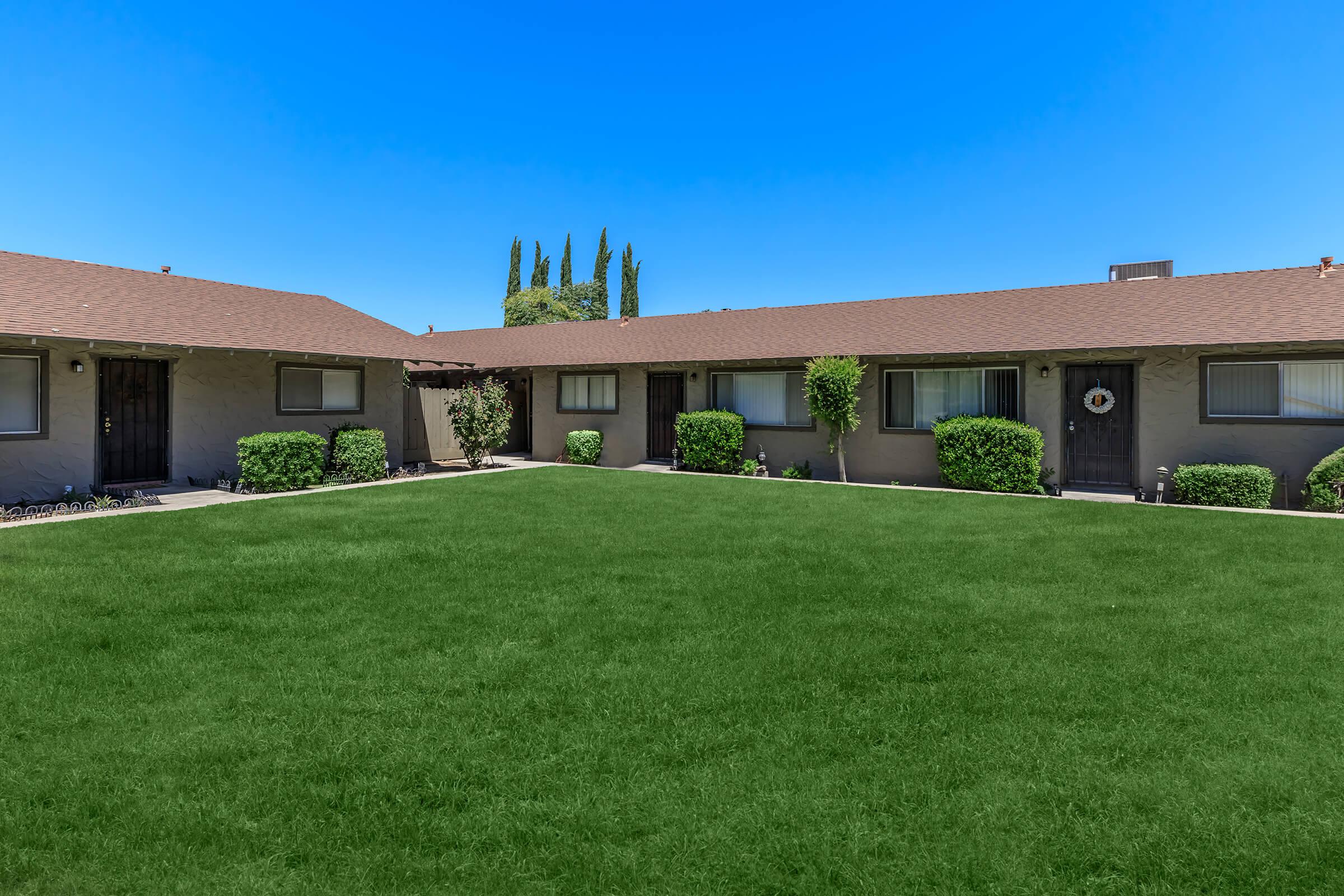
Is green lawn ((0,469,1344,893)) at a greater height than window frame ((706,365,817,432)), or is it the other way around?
window frame ((706,365,817,432))

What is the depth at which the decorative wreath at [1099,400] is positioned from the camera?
14102 mm

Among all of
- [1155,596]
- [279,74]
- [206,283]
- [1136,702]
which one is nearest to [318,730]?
[1136,702]

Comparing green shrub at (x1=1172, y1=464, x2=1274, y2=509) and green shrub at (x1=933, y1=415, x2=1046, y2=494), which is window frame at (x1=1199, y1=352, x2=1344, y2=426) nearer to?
green shrub at (x1=1172, y1=464, x2=1274, y2=509)

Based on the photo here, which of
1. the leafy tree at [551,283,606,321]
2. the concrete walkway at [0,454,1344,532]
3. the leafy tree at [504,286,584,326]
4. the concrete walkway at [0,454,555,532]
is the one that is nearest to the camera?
the concrete walkway at [0,454,555,532]

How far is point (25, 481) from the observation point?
12102 millimetres

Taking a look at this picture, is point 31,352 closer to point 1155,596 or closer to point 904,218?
point 1155,596

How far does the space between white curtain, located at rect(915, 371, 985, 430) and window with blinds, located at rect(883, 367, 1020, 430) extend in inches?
0.5

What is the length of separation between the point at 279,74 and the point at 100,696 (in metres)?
19.7

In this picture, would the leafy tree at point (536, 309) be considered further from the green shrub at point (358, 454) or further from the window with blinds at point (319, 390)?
the green shrub at point (358, 454)

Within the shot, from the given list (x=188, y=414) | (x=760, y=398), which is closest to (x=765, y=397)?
(x=760, y=398)

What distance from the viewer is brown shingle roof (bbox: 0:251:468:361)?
12.4 meters

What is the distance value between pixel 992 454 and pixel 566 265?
51770 mm

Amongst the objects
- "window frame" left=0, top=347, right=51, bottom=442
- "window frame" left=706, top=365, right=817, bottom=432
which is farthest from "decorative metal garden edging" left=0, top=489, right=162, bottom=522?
"window frame" left=706, top=365, right=817, bottom=432

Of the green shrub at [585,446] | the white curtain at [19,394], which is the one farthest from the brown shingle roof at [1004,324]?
the white curtain at [19,394]
